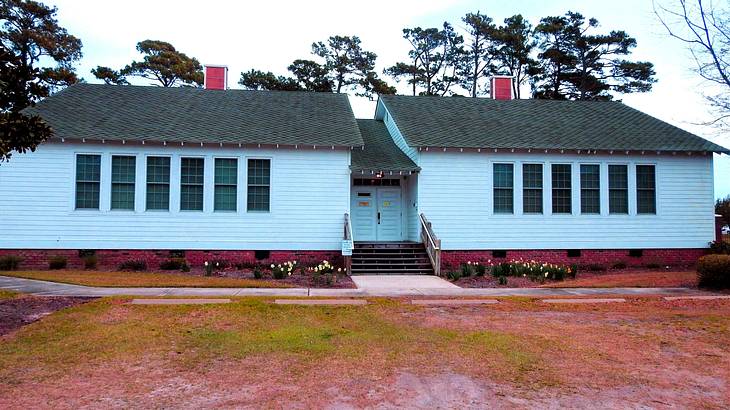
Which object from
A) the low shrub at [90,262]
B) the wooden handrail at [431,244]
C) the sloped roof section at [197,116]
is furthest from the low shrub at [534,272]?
the low shrub at [90,262]

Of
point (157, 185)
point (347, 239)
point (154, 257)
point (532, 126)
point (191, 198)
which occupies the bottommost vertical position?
point (154, 257)

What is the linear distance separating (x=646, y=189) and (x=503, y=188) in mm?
5502

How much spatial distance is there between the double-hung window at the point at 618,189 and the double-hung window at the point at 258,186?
1238 cm

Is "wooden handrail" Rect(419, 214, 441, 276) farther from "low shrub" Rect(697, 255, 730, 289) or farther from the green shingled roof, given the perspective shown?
"low shrub" Rect(697, 255, 730, 289)

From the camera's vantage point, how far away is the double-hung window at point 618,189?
19016 millimetres

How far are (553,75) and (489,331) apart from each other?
35.0 metres

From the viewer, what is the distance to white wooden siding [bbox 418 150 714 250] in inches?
715

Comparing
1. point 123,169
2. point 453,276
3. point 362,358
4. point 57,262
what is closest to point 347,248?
point 453,276

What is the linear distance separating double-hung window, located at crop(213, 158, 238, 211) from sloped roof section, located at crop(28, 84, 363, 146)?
2.83 feet

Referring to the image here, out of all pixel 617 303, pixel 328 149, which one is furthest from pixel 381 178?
pixel 617 303

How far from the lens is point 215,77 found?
881 inches

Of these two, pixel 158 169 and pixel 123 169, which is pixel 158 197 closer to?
pixel 158 169

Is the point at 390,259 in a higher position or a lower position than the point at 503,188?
lower

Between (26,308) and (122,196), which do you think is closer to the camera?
(26,308)
